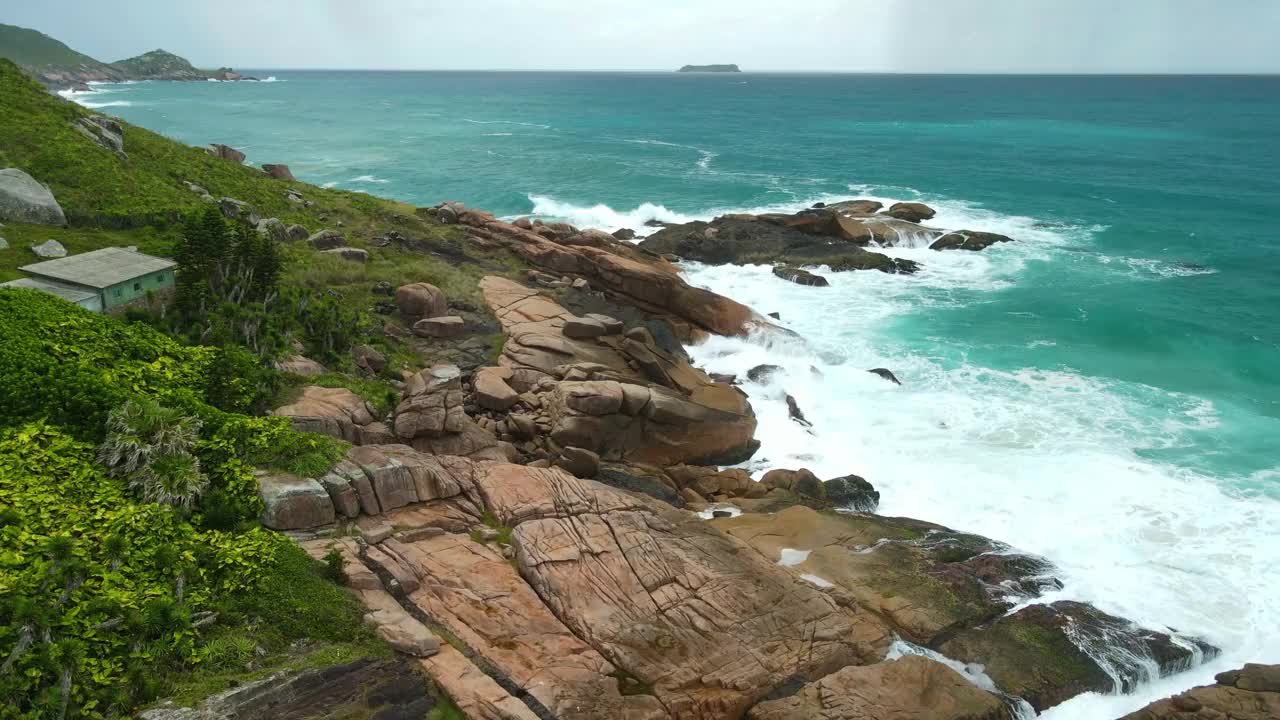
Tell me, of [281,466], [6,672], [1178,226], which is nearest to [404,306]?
[281,466]

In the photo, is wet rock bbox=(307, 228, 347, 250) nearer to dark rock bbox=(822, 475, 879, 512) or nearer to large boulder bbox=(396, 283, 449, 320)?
large boulder bbox=(396, 283, 449, 320)

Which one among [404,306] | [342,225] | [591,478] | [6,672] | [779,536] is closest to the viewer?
[6,672]

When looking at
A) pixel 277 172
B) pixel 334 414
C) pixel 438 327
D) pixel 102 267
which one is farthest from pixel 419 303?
pixel 277 172

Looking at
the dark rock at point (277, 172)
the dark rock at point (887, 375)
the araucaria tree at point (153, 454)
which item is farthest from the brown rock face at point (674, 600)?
the dark rock at point (277, 172)

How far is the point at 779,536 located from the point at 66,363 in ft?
60.7

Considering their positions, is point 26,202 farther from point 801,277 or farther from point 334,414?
point 801,277

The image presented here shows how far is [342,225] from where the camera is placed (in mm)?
39406

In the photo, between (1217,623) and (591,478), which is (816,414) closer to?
(591,478)

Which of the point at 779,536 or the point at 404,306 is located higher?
the point at 404,306

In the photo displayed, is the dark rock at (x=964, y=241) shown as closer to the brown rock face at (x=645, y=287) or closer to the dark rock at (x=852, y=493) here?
the brown rock face at (x=645, y=287)

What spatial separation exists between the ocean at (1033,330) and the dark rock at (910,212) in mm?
2358

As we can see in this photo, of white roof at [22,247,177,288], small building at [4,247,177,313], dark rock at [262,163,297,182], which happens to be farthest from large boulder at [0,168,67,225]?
dark rock at [262,163,297,182]

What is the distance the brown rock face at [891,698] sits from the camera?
49.3 feet

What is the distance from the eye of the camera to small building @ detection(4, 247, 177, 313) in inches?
818
